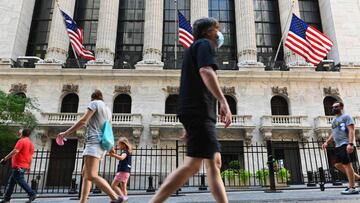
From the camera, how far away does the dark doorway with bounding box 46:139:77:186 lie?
66.7 feet

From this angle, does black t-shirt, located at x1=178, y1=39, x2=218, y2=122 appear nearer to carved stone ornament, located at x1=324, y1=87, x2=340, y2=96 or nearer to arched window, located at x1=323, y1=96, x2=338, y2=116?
carved stone ornament, located at x1=324, y1=87, x2=340, y2=96

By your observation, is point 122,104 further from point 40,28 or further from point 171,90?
point 40,28

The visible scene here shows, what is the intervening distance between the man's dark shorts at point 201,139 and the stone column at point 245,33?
20.8m

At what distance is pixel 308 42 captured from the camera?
1773 centimetres

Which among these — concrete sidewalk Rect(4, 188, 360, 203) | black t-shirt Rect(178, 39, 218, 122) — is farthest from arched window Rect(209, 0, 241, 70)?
black t-shirt Rect(178, 39, 218, 122)

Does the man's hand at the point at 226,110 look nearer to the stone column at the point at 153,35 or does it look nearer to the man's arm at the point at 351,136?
the man's arm at the point at 351,136

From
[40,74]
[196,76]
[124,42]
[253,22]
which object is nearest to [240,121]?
[253,22]

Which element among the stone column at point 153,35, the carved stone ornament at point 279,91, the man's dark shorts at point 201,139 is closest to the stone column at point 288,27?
the carved stone ornament at point 279,91

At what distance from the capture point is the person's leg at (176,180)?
9.89ft

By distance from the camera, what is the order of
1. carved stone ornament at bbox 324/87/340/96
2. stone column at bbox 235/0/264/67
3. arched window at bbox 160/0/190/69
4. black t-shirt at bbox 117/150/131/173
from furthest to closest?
arched window at bbox 160/0/190/69
stone column at bbox 235/0/264/67
carved stone ornament at bbox 324/87/340/96
black t-shirt at bbox 117/150/131/173

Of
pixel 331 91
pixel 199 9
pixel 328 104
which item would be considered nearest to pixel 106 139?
pixel 199 9

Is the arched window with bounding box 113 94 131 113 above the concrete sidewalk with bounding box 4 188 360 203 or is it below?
above

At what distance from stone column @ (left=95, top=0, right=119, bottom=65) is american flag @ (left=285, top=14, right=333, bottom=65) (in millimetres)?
14120

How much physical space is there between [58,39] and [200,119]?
24044 mm
